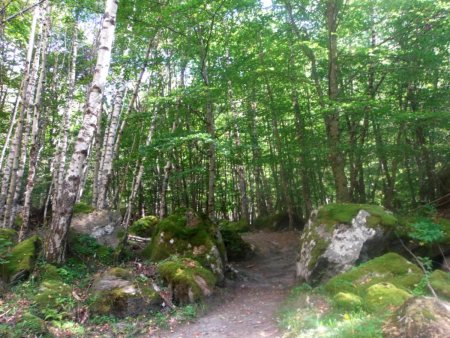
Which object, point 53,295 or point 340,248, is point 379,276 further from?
point 53,295

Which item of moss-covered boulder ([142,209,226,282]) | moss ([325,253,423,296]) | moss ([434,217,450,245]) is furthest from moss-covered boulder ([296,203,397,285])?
moss-covered boulder ([142,209,226,282])

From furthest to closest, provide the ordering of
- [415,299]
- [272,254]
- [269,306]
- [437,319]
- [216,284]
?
[272,254]
[216,284]
[269,306]
[415,299]
[437,319]

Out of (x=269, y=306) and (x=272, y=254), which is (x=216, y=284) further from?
(x=272, y=254)

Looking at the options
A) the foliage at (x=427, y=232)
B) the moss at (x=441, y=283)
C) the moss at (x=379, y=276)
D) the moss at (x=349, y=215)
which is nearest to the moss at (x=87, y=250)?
the moss at (x=349, y=215)

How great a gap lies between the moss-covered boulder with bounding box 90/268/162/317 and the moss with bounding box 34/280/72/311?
477mm

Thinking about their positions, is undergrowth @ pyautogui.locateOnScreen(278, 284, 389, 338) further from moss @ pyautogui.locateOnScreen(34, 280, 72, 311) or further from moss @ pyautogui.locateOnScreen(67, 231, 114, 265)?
moss @ pyautogui.locateOnScreen(67, 231, 114, 265)

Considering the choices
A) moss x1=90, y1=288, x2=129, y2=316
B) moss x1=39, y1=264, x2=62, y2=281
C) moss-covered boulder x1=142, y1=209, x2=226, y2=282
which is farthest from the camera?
moss-covered boulder x1=142, y1=209, x2=226, y2=282

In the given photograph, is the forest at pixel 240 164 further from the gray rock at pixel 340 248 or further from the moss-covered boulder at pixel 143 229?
the moss-covered boulder at pixel 143 229

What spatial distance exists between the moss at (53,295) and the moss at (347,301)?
15.3ft

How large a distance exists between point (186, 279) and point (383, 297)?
12.9ft

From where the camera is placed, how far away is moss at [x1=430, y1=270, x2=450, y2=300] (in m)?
5.08

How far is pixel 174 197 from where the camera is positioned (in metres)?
22.1

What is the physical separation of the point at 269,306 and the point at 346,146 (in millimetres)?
5477

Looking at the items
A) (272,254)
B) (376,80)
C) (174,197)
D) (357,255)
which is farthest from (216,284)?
(174,197)
